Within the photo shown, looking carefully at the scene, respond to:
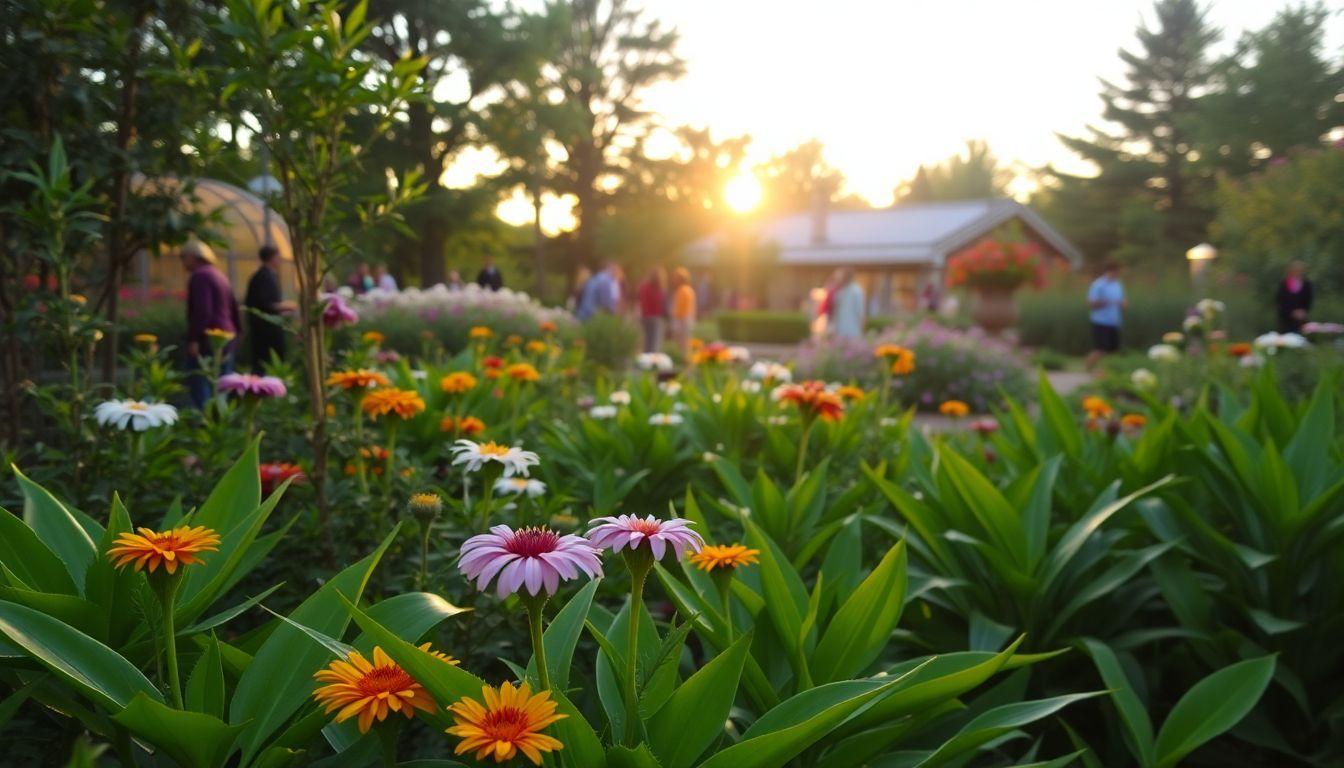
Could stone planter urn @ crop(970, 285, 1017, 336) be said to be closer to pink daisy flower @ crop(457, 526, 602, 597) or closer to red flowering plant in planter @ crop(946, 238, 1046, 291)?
red flowering plant in planter @ crop(946, 238, 1046, 291)

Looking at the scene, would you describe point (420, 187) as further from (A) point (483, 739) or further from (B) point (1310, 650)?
(B) point (1310, 650)

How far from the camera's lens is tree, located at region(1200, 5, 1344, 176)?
27578mm

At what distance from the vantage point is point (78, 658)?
117cm

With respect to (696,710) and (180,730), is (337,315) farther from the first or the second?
(696,710)

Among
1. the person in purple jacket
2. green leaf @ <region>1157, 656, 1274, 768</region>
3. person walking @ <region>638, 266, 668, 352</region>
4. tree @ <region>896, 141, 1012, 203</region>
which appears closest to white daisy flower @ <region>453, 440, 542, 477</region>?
green leaf @ <region>1157, 656, 1274, 768</region>

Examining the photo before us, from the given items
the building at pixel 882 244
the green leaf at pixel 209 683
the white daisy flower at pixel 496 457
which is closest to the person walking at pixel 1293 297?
the white daisy flower at pixel 496 457

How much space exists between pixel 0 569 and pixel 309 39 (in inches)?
51.7

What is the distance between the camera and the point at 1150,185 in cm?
3456

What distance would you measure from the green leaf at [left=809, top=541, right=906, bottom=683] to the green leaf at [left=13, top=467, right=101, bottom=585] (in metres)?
1.22

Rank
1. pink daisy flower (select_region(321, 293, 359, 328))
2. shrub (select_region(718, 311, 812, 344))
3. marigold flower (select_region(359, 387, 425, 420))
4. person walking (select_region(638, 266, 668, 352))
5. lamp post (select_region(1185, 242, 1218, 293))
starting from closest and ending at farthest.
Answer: marigold flower (select_region(359, 387, 425, 420))
pink daisy flower (select_region(321, 293, 359, 328))
person walking (select_region(638, 266, 668, 352))
lamp post (select_region(1185, 242, 1218, 293))
shrub (select_region(718, 311, 812, 344))

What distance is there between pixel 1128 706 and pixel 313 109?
7.30ft

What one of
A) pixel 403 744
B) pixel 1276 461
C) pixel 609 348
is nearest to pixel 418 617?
pixel 403 744

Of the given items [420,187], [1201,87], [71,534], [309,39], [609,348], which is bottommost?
[609,348]

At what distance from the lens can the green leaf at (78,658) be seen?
3.61ft
